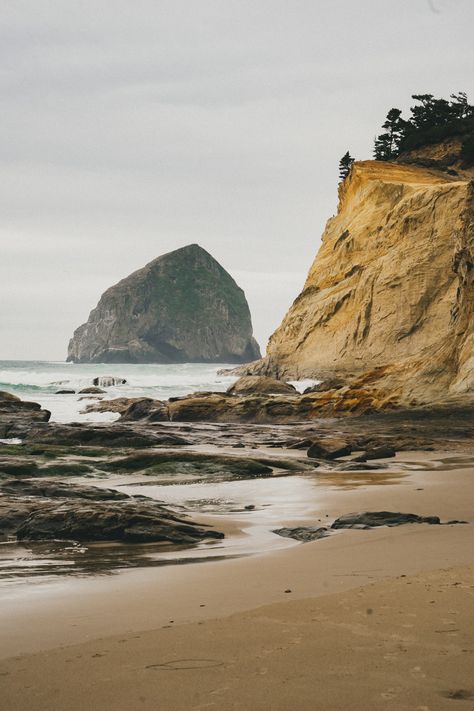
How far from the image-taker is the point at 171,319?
533 feet

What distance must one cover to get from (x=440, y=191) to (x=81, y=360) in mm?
130822

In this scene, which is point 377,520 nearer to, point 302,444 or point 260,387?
point 302,444

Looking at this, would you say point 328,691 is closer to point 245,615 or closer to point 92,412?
point 245,615

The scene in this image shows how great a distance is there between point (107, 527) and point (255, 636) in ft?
10.6

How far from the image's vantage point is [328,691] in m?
2.48

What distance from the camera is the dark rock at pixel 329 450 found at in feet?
43.1

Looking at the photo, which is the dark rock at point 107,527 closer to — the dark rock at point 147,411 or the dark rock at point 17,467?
the dark rock at point 17,467

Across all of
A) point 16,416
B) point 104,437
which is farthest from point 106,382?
point 104,437

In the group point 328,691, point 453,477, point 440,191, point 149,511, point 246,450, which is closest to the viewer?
point 328,691

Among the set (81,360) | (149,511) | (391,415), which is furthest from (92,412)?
(81,360)

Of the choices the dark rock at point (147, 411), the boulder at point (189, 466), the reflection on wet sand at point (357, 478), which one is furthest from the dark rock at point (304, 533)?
the dark rock at point (147, 411)

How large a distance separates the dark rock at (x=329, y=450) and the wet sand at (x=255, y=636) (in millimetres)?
8079

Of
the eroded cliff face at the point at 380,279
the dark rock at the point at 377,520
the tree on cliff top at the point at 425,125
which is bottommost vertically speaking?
the dark rock at the point at 377,520

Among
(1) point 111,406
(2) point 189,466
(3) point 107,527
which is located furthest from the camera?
(1) point 111,406
